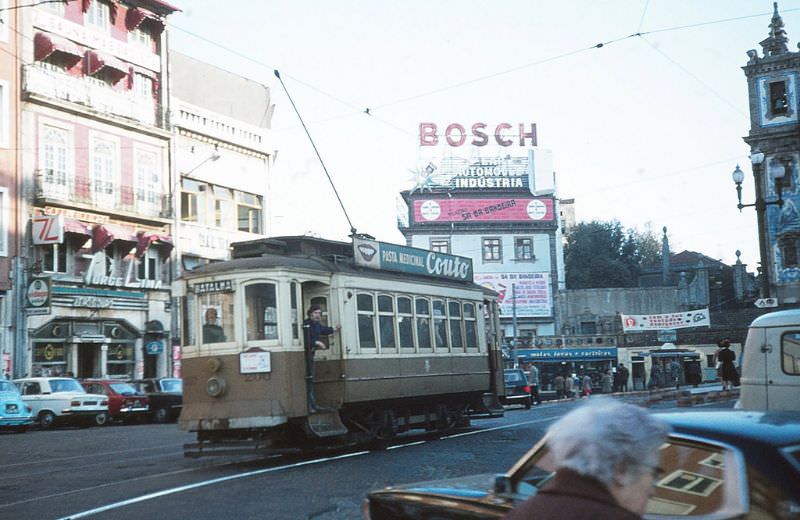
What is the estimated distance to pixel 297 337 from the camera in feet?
50.8

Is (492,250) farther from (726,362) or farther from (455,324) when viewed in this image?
(455,324)

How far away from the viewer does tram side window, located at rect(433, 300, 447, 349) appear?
19.0 metres

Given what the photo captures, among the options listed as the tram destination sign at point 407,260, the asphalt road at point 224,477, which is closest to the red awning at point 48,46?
the asphalt road at point 224,477

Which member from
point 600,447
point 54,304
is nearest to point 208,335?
point 600,447

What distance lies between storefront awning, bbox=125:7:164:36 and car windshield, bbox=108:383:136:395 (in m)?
15.2

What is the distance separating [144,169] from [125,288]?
195 inches

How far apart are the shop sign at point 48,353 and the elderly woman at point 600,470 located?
35771 mm

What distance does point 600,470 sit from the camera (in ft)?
9.38

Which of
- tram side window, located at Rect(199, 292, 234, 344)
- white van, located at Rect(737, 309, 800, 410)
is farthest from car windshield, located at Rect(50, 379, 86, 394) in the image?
white van, located at Rect(737, 309, 800, 410)

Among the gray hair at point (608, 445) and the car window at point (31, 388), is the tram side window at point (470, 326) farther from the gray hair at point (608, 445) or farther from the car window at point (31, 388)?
the gray hair at point (608, 445)

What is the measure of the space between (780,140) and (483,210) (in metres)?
25.4

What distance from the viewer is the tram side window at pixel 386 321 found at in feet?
56.7

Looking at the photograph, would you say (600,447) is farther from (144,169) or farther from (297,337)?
(144,169)

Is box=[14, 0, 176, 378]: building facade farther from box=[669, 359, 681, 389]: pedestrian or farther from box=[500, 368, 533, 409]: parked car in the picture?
box=[669, 359, 681, 389]: pedestrian
